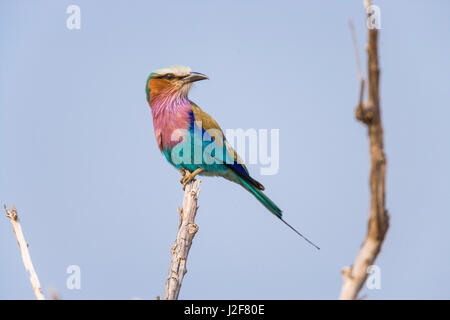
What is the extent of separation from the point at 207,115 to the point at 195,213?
6.27 ft

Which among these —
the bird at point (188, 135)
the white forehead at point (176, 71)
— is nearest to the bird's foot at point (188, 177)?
the bird at point (188, 135)

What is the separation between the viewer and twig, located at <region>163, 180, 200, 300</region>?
370 centimetres

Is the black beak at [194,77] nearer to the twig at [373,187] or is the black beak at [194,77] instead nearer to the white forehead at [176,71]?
the white forehead at [176,71]

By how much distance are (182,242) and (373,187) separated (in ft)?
7.48

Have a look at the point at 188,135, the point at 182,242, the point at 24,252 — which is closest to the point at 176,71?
the point at 188,135

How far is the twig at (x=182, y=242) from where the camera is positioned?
3701 millimetres

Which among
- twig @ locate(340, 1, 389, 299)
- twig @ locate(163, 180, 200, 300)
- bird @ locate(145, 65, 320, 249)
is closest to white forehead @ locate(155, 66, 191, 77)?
bird @ locate(145, 65, 320, 249)

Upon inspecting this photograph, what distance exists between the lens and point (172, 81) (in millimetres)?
5840
